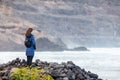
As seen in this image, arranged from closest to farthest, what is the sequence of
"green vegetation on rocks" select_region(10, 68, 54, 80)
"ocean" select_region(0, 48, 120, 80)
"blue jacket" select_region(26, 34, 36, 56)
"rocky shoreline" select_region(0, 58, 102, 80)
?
"green vegetation on rocks" select_region(10, 68, 54, 80), "rocky shoreline" select_region(0, 58, 102, 80), "blue jacket" select_region(26, 34, 36, 56), "ocean" select_region(0, 48, 120, 80)

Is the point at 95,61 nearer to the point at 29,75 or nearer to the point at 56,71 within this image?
the point at 56,71

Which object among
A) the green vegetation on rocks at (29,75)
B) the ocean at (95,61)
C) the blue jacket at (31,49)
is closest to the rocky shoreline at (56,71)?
the green vegetation on rocks at (29,75)

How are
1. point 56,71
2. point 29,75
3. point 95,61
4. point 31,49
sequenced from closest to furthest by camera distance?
1. point 29,75
2. point 56,71
3. point 31,49
4. point 95,61

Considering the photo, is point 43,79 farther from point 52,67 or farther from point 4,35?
point 4,35

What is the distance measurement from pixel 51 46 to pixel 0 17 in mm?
24785

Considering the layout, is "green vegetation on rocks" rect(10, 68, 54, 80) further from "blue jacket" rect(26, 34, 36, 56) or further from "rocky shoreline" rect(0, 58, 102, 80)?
"blue jacket" rect(26, 34, 36, 56)

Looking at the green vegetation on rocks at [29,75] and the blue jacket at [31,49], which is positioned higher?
the blue jacket at [31,49]

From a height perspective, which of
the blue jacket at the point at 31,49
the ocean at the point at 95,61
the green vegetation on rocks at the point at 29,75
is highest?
the blue jacket at the point at 31,49

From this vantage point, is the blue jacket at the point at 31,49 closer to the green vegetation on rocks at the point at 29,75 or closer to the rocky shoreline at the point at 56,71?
the rocky shoreline at the point at 56,71

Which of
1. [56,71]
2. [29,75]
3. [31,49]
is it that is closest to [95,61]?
[31,49]

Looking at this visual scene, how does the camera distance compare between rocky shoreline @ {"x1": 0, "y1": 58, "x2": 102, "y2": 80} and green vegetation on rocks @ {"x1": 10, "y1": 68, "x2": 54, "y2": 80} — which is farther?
rocky shoreline @ {"x1": 0, "y1": 58, "x2": 102, "y2": 80}

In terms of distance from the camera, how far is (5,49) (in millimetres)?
167250

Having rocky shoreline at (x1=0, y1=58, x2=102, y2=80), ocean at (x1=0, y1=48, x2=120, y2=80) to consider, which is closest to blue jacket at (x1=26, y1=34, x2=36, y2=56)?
rocky shoreline at (x1=0, y1=58, x2=102, y2=80)

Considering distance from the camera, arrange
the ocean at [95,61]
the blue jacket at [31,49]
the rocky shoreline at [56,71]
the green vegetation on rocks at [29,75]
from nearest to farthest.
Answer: the green vegetation on rocks at [29,75] < the rocky shoreline at [56,71] < the blue jacket at [31,49] < the ocean at [95,61]
